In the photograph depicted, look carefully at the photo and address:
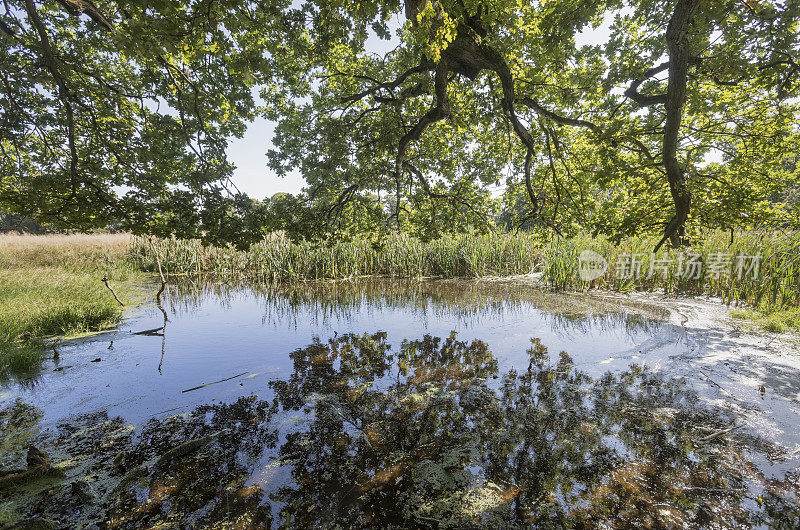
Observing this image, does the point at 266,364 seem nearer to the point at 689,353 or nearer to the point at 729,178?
the point at 689,353

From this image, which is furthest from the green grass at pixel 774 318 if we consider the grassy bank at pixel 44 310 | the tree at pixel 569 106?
the grassy bank at pixel 44 310

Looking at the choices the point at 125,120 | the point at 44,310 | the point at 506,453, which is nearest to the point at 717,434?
the point at 506,453

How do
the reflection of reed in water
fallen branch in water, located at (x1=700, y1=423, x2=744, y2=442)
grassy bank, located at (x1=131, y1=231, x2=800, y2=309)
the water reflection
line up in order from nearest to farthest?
the water reflection
fallen branch in water, located at (x1=700, y1=423, x2=744, y2=442)
the reflection of reed in water
grassy bank, located at (x1=131, y1=231, x2=800, y2=309)

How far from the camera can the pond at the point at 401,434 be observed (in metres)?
1.99

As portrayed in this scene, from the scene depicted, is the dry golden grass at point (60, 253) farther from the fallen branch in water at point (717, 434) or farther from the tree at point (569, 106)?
the fallen branch in water at point (717, 434)

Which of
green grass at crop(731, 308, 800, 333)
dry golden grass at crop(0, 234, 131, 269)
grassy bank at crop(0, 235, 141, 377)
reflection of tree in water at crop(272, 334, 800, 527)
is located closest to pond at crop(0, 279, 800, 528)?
reflection of tree in water at crop(272, 334, 800, 527)

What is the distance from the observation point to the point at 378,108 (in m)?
5.32

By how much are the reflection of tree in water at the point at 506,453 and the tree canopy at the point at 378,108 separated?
5.96 feet

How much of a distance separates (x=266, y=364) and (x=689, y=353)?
Answer: 225 inches

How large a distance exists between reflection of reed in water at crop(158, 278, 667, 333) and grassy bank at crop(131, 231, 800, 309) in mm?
873

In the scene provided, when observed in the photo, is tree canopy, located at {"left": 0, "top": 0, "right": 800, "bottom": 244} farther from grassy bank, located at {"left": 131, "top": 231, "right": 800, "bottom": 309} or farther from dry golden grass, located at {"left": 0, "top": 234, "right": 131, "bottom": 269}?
dry golden grass, located at {"left": 0, "top": 234, "right": 131, "bottom": 269}

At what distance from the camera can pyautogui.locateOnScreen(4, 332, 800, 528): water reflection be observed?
1943 mm

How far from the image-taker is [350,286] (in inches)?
422

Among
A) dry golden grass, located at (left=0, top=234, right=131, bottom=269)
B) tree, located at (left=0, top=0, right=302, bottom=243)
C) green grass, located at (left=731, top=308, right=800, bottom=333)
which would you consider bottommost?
green grass, located at (left=731, top=308, right=800, bottom=333)
